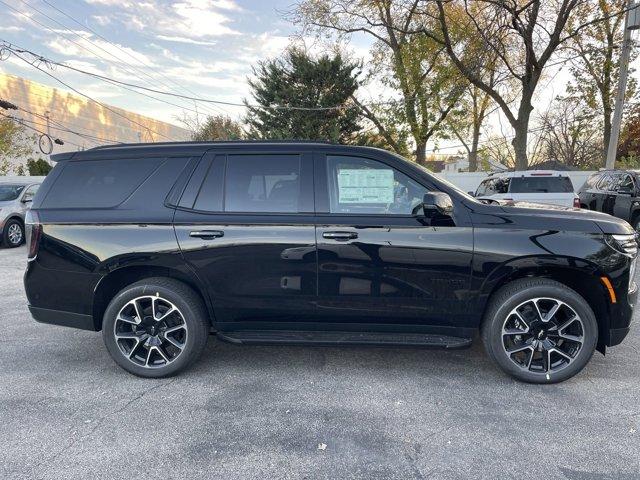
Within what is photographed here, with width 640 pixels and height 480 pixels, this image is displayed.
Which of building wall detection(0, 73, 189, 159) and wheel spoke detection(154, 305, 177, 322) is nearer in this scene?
wheel spoke detection(154, 305, 177, 322)

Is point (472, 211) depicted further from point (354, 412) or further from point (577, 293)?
point (354, 412)

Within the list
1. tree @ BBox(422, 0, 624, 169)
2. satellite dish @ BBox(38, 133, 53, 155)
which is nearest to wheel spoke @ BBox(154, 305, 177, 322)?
tree @ BBox(422, 0, 624, 169)

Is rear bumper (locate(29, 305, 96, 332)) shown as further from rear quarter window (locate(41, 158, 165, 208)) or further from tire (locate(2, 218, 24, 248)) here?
tire (locate(2, 218, 24, 248))

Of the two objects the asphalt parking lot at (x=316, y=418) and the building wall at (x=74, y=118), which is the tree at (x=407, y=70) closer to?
the asphalt parking lot at (x=316, y=418)

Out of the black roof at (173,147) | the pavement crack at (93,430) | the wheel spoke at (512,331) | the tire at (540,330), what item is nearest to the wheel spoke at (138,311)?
the pavement crack at (93,430)

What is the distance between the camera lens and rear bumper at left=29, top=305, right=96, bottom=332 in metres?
3.38

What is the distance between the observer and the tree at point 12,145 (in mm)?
27922

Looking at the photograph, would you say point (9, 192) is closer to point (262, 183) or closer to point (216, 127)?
point (262, 183)

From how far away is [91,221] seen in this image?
329 centimetres

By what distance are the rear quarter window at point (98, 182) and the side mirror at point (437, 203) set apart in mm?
2193

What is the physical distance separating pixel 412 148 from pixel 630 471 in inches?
847

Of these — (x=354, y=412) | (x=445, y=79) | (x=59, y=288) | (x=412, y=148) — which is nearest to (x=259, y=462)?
(x=354, y=412)

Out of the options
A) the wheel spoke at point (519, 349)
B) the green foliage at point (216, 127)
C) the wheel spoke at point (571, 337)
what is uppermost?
the green foliage at point (216, 127)

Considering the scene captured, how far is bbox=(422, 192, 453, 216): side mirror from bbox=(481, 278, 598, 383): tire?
795mm
